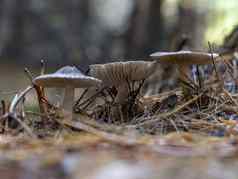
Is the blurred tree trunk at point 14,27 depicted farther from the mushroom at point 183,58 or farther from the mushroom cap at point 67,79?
the mushroom cap at point 67,79

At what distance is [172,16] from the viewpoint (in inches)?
431

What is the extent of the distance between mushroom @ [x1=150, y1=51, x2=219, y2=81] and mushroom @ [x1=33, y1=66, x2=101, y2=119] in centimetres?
30

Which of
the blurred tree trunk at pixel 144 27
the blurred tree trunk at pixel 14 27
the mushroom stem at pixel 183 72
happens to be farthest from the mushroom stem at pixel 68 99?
the blurred tree trunk at pixel 14 27

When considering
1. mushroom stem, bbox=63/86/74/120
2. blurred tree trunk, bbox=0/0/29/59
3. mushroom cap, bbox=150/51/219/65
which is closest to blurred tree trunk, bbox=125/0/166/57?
blurred tree trunk, bbox=0/0/29/59

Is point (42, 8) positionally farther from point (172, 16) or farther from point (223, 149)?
point (223, 149)

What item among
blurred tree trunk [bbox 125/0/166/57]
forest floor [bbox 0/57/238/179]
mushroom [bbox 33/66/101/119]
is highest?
blurred tree trunk [bbox 125/0/166/57]

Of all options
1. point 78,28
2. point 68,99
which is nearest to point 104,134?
point 68,99

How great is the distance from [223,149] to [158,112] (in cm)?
72

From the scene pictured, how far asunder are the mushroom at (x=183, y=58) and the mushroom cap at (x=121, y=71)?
56 mm

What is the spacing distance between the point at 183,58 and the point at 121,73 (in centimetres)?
27

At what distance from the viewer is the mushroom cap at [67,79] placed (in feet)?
5.23

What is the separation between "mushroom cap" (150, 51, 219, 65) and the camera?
177cm

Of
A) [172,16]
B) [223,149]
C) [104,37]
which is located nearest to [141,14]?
[172,16]

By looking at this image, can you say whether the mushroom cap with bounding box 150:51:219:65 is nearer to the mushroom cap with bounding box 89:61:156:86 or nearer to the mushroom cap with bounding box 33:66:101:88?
the mushroom cap with bounding box 89:61:156:86
